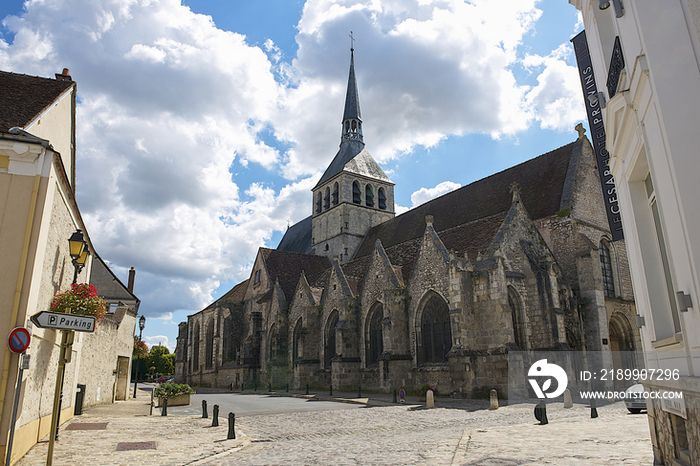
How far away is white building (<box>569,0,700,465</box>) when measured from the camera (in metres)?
4.02

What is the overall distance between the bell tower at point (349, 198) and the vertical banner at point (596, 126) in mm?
25097

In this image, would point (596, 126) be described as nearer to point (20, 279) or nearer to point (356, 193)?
point (20, 279)

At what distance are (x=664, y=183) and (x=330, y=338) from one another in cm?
2466

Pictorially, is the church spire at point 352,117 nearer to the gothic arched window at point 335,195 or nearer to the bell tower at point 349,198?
the bell tower at point 349,198

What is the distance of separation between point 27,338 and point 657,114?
804 cm

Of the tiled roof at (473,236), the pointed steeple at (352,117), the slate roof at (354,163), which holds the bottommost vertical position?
the tiled roof at (473,236)

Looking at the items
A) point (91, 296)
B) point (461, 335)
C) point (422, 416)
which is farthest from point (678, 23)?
point (461, 335)

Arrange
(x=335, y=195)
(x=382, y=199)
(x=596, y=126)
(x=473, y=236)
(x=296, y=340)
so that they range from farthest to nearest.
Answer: (x=382, y=199)
(x=335, y=195)
(x=296, y=340)
(x=473, y=236)
(x=596, y=126)

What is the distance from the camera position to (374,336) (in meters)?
24.6

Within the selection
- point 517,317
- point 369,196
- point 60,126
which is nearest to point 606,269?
point 517,317

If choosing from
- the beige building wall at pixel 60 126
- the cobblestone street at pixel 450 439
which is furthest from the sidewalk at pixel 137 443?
the beige building wall at pixel 60 126

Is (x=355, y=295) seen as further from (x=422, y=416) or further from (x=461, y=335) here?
(x=422, y=416)

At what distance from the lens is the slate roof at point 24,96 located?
8680mm

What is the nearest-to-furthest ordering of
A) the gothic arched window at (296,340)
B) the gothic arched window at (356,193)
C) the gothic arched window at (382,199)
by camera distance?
1. the gothic arched window at (296,340)
2. the gothic arched window at (356,193)
3. the gothic arched window at (382,199)
